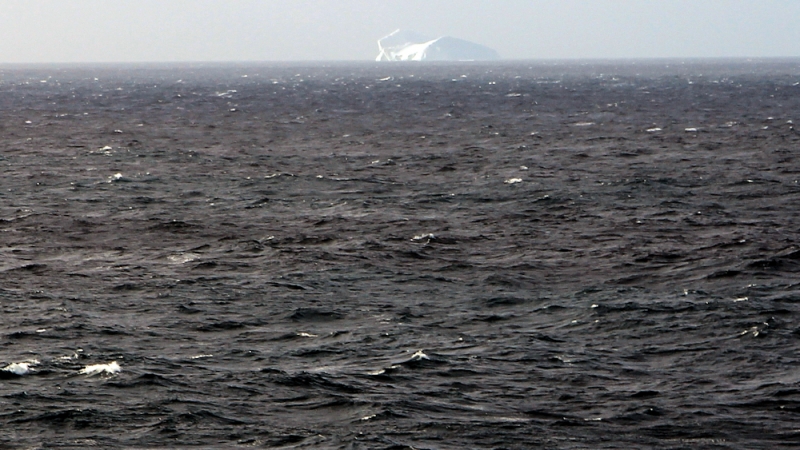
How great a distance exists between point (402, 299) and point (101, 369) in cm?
1021

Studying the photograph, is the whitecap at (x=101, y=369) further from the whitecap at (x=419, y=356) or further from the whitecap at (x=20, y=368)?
the whitecap at (x=419, y=356)

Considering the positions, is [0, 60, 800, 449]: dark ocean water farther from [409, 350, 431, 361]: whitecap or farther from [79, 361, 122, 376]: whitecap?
[409, 350, 431, 361]: whitecap

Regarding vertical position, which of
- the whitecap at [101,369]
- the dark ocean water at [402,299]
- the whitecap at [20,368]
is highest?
the whitecap at [20,368]

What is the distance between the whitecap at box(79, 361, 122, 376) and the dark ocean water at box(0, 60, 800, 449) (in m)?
0.07

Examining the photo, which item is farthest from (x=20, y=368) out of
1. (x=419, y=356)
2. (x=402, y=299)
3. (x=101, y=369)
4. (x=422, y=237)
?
(x=422, y=237)

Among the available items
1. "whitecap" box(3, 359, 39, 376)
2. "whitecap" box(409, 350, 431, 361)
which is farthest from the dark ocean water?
"whitecap" box(409, 350, 431, 361)

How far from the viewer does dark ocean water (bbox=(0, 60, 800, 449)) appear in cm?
2389

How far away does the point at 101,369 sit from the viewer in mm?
27156

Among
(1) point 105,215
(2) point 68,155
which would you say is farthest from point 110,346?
(2) point 68,155

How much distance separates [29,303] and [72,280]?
10.1 ft

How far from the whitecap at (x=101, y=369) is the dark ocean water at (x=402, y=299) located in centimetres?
7

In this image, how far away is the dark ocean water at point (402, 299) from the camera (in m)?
23.9

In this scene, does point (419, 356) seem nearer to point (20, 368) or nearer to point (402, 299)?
point (402, 299)

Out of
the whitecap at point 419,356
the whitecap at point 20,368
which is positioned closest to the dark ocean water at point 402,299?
the whitecap at point 20,368
